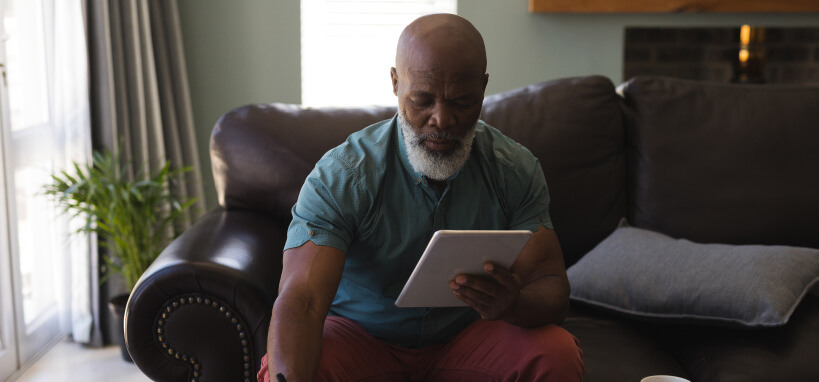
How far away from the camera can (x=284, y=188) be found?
6.58 ft

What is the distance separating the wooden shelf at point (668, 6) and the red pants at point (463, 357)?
203 centimetres

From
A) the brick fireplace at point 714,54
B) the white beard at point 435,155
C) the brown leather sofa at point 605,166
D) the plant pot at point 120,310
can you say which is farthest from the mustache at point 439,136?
the brick fireplace at point 714,54

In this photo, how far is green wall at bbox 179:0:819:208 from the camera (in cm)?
316

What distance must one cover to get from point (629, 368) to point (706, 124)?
85 cm

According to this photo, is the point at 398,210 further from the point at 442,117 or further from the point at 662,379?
the point at 662,379

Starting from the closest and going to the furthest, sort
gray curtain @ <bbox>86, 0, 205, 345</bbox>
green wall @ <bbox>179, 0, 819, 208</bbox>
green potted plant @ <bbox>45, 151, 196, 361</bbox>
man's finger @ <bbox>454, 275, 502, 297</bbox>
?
man's finger @ <bbox>454, 275, 502, 297</bbox> → green potted plant @ <bbox>45, 151, 196, 361</bbox> → gray curtain @ <bbox>86, 0, 205, 345</bbox> → green wall @ <bbox>179, 0, 819, 208</bbox>

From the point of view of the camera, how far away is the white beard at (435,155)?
1451 millimetres

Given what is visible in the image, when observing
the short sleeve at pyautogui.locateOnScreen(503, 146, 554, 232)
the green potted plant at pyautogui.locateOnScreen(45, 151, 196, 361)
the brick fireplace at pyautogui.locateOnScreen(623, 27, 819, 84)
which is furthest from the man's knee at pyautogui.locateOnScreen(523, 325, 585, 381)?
the brick fireplace at pyautogui.locateOnScreen(623, 27, 819, 84)

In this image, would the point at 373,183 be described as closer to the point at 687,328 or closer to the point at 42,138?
the point at 687,328

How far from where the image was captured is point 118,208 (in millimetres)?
2492

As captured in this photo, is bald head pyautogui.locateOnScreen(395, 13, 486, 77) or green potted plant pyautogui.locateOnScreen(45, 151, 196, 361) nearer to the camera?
bald head pyautogui.locateOnScreen(395, 13, 486, 77)

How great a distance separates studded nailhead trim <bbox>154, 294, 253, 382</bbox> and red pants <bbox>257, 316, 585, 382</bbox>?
0.58ft

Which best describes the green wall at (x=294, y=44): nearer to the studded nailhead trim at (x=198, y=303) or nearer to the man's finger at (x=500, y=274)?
the studded nailhead trim at (x=198, y=303)

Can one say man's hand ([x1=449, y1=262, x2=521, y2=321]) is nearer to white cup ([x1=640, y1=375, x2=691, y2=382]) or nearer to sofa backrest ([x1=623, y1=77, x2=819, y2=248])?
white cup ([x1=640, y1=375, x2=691, y2=382])
